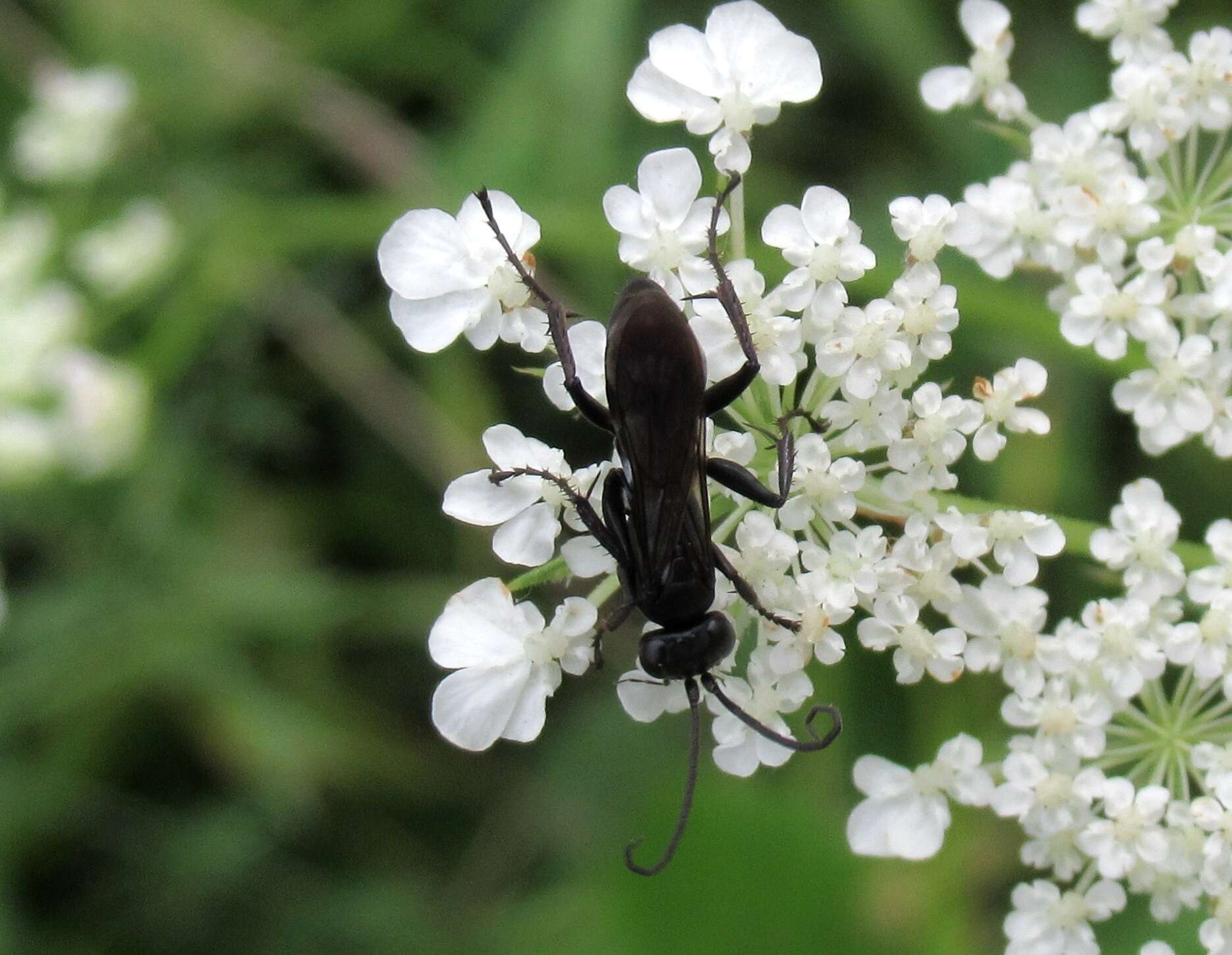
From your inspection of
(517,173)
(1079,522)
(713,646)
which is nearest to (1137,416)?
(1079,522)

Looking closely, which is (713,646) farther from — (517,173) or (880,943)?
(517,173)

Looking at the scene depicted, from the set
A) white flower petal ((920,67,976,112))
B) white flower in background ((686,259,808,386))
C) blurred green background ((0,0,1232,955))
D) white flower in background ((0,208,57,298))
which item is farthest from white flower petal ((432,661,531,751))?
white flower in background ((0,208,57,298))

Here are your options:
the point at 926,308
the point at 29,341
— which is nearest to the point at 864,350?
the point at 926,308

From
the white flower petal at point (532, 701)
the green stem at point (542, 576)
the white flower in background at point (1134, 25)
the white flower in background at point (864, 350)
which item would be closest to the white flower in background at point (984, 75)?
the white flower in background at point (1134, 25)

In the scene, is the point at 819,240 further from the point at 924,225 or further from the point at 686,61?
the point at 686,61

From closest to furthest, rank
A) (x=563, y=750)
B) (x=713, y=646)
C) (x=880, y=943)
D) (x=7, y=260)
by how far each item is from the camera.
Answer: (x=713, y=646)
(x=880, y=943)
(x=7, y=260)
(x=563, y=750)

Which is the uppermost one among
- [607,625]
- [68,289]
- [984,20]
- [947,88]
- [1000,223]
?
[984,20]
